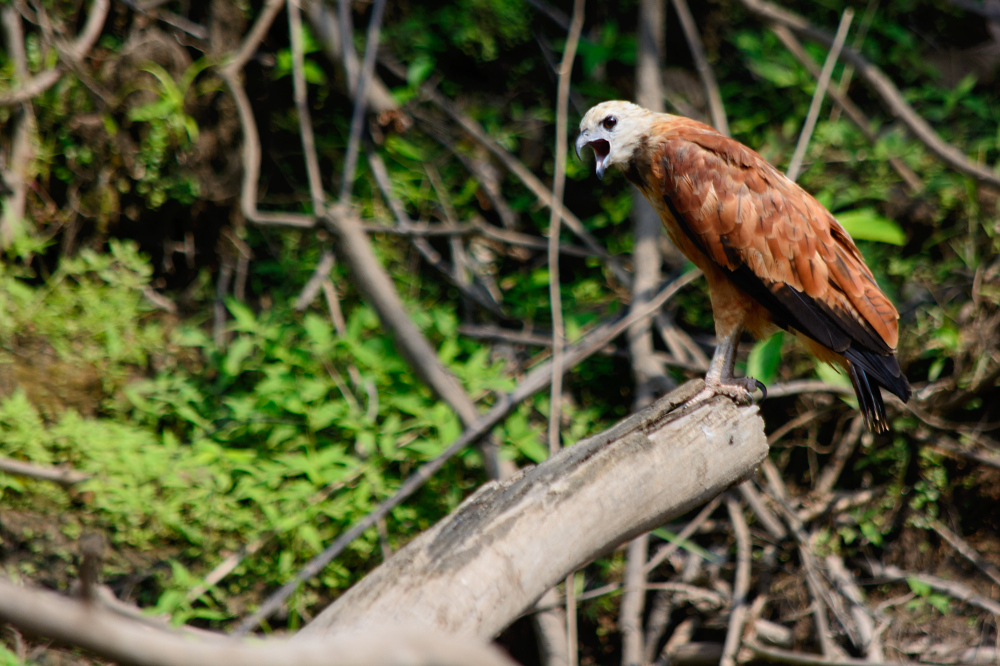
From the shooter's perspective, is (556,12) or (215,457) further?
(556,12)

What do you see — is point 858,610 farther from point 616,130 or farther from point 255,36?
point 255,36

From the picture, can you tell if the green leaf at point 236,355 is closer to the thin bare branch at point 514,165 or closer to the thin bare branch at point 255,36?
the thin bare branch at point 255,36

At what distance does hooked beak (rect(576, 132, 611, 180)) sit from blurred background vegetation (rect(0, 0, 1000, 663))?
3.29 feet

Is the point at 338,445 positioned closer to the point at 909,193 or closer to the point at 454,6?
the point at 454,6

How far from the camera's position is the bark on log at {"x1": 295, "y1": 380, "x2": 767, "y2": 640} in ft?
4.66

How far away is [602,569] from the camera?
3.63 metres

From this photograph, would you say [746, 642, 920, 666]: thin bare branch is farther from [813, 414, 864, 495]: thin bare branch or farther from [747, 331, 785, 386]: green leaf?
[747, 331, 785, 386]: green leaf

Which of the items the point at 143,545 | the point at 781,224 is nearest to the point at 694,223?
the point at 781,224

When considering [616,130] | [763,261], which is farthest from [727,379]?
[616,130]

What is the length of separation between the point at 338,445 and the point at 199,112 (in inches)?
97.7

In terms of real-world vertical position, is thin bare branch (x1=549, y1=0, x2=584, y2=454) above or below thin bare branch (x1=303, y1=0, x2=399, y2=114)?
below

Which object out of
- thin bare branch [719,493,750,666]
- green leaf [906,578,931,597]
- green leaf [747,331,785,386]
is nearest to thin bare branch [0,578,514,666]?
green leaf [747,331,785,386]

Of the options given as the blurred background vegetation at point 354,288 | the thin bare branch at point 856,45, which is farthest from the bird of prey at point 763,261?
the thin bare branch at point 856,45

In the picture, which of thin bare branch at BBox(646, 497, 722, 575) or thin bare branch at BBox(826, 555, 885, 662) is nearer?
thin bare branch at BBox(826, 555, 885, 662)
